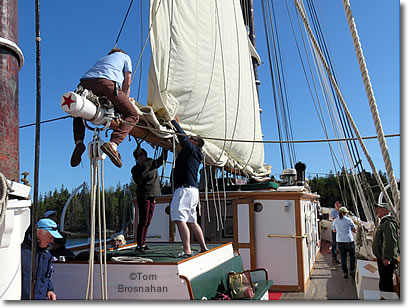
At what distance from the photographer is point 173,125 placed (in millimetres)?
4066

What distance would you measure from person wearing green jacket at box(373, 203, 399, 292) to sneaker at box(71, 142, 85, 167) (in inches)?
124

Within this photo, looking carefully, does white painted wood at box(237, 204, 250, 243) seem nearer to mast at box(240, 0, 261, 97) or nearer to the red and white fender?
the red and white fender

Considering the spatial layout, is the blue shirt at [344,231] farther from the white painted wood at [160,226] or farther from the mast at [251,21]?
the mast at [251,21]

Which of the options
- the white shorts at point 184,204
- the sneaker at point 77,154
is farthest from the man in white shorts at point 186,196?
the sneaker at point 77,154

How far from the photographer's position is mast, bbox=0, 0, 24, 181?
1.65 meters

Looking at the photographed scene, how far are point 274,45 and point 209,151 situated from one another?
265 inches

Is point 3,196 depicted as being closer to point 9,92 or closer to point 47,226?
point 9,92

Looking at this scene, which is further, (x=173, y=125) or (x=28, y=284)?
(x=173, y=125)

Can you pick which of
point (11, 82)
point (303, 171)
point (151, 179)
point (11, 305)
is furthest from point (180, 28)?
point (303, 171)

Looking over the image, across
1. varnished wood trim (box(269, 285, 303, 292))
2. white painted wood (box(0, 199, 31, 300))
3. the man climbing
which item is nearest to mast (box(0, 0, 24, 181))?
white painted wood (box(0, 199, 31, 300))

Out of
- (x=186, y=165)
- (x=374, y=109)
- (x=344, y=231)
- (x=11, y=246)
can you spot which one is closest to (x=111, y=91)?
(x=186, y=165)

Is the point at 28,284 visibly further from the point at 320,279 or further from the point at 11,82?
the point at 320,279

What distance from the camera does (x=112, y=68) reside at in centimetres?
288

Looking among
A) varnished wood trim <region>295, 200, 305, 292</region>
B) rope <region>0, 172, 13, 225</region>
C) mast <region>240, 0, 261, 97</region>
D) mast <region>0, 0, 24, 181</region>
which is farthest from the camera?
mast <region>240, 0, 261, 97</region>
